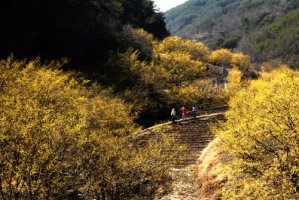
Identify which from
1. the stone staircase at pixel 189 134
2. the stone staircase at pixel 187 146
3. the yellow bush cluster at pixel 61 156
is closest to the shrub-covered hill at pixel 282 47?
the stone staircase at pixel 189 134

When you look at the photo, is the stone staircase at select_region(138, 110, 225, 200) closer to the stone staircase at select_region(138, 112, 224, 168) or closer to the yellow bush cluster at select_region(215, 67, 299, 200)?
the stone staircase at select_region(138, 112, 224, 168)

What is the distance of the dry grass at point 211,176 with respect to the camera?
70.2ft

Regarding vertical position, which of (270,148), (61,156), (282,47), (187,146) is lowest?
(187,146)

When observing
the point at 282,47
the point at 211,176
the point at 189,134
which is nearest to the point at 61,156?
the point at 211,176

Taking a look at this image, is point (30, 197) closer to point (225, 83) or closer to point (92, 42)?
point (92, 42)

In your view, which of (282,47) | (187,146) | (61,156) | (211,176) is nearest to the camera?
(61,156)

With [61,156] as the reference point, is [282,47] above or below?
below

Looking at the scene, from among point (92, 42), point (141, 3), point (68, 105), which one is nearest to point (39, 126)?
point (68, 105)

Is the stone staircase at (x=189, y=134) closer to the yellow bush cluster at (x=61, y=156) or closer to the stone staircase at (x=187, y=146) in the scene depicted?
the stone staircase at (x=187, y=146)

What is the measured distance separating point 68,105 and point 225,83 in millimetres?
47523

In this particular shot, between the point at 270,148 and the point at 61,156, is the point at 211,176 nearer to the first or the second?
the point at 270,148

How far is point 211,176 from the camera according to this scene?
914 inches

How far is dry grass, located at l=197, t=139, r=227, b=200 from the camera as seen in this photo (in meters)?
21.4

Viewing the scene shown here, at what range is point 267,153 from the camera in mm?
14414
